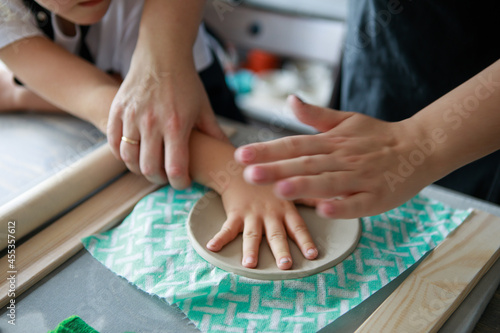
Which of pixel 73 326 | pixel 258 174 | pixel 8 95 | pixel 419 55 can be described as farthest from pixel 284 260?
pixel 8 95

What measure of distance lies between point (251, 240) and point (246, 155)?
132 mm

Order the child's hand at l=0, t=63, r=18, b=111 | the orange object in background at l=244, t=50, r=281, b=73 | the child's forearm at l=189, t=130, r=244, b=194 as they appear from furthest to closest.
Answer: the orange object in background at l=244, t=50, r=281, b=73, the child's hand at l=0, t=63, r=18, b=111, the child's forearm at l=189, t=130, r=244, b=194

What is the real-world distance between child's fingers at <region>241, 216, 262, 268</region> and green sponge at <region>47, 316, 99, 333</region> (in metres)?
0.18

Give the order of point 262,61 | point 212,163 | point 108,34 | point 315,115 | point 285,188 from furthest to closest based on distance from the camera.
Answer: point 262,61 < point 108,34 < point 212,163 < point 315,115 < point 285,188

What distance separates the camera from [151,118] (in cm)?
62

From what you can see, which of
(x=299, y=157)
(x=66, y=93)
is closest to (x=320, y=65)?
(x=66, y=93)

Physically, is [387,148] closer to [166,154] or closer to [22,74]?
[166,154]

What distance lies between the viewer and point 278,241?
544 millimetres

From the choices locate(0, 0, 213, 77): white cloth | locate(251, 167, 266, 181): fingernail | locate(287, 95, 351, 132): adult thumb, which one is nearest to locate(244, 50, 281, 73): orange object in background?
locate(0, 0, 213, 77): white cloth

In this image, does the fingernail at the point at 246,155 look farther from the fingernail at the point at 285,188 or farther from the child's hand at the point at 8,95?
the child's hand at the point at 8,95

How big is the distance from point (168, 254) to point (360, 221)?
26 cm

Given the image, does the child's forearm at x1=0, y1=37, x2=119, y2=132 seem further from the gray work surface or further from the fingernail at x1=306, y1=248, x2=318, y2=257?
the fingernail at x1=306, y1=248, x2=318, y2=257

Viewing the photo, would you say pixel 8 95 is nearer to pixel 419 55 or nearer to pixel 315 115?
pixel 315 115

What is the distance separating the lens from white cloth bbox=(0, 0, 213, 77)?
2.29 ft
